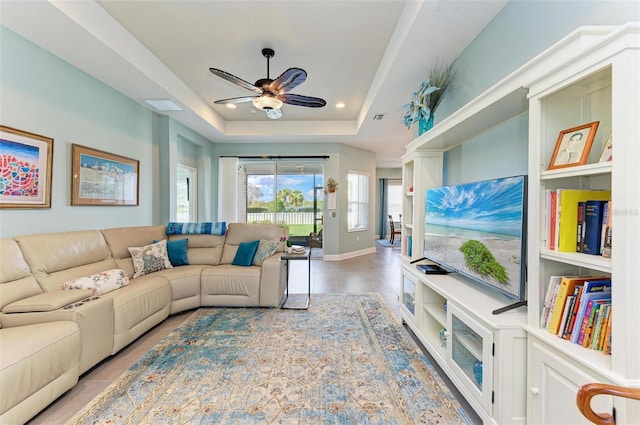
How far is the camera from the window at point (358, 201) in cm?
680

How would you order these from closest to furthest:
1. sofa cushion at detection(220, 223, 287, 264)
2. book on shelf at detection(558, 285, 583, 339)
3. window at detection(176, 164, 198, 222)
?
book on shelf at detection(558, 285, 583, 339)
sofa cushion at detection(220, 223, 287, 264)
window at detection(176, 164, 198, 222)

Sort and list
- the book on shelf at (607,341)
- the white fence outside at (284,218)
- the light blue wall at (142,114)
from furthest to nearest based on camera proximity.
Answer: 1. the white fence outside at (284,218)
2. the light blue wall at (142,114)
3. the book on shelf at (607,341)

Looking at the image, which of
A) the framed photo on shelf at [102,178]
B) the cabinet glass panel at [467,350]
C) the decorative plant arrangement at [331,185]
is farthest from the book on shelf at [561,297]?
the decorative plant arrangement at [331,185]

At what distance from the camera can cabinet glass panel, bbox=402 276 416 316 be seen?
2.54m

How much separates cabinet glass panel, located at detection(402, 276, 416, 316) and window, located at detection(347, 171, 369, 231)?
3.91 meters

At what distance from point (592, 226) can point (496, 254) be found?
58 centimetres

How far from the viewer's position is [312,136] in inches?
225

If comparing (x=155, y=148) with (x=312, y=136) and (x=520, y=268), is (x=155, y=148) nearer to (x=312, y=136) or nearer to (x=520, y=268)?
(x=312, y=136)

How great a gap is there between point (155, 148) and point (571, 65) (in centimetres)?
488

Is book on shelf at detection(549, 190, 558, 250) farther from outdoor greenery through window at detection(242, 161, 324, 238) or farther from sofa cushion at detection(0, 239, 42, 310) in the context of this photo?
outdoor greenery through window at detection(242, 161, 324, 238)

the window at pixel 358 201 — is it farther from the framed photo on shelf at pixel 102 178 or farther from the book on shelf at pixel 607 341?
the book on shelf at pixel 607 341

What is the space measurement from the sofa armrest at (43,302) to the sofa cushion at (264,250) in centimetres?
170

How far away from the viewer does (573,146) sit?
1181mm

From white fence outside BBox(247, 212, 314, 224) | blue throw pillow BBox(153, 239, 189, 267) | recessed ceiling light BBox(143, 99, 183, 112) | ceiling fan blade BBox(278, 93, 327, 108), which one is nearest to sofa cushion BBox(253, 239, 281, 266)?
blue throw pillow BBox(153, 239, 189, 267)
